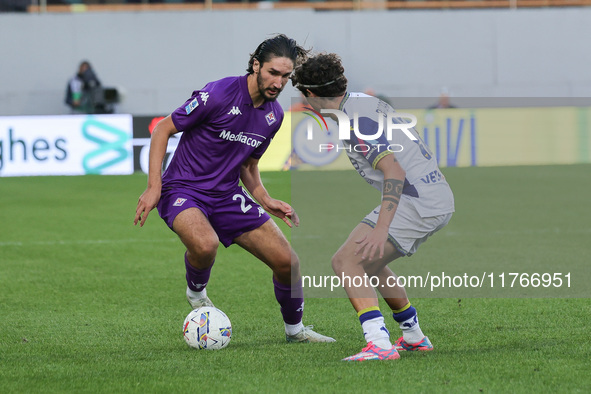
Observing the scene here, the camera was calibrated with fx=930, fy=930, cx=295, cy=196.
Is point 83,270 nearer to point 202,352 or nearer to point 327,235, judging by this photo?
point 327,235

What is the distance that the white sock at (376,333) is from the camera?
193 inches

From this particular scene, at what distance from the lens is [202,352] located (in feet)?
17.6

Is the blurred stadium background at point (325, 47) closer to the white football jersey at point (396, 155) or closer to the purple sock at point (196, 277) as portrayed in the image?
the purple sock at point (196, 277)

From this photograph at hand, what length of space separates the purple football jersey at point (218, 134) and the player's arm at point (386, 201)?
1085 millimetres

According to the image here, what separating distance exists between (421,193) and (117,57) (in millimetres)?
20790

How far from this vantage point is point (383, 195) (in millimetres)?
4895

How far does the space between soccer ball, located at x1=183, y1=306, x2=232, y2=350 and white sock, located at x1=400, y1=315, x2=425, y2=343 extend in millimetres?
1040

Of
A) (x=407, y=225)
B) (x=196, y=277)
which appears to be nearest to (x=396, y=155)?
(x=407, y=225)

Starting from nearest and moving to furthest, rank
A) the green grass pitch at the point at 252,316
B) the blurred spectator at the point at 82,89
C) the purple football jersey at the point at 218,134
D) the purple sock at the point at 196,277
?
the green grass pitch at the point at 252,316 → the purple football jersey at the point at 218,134 → the purple sock at the point at 196,277 → the blurred spectator at the point at 82,89

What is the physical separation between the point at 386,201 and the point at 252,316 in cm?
220

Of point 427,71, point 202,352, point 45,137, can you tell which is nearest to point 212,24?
point 427,71

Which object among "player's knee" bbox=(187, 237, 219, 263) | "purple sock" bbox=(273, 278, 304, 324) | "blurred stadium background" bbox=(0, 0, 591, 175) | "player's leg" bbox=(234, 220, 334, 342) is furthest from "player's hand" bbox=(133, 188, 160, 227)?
"blurred stadium background" bbox=(0, 0, 591, 175)

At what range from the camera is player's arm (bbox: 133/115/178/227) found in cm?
536

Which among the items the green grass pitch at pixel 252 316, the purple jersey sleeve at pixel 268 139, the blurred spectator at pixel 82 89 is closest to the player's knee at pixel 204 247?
the green grass pitch at pixel 252 316
